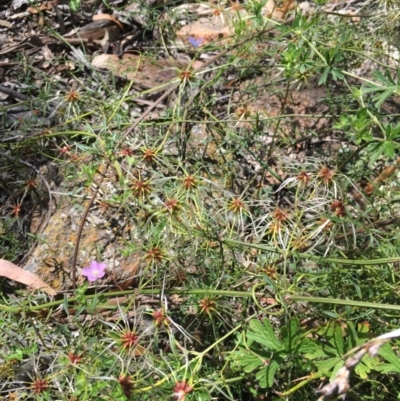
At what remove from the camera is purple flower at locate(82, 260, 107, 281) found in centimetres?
257

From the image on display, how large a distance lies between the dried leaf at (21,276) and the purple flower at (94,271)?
0.74 feet

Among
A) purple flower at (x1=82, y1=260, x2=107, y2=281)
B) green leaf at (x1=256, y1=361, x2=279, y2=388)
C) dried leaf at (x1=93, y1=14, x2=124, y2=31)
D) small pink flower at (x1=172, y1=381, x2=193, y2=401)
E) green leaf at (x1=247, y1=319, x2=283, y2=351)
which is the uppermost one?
dried leaf at (x1=93, y1=14, x2=124, y2=31)

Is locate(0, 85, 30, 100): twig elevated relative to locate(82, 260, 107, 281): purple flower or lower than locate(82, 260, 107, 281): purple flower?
elevated

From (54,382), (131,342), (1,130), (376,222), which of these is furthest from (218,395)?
(1,130)

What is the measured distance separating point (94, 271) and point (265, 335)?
0.88 m

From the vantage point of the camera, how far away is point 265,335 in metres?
2.06

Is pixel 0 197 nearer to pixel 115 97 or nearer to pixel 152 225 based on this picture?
pixel 115 97

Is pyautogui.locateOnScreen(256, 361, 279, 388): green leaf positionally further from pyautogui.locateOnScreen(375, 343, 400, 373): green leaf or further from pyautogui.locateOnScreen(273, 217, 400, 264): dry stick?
pyautogui.locateOnScreen(273, 217, 400, 264): dry stick

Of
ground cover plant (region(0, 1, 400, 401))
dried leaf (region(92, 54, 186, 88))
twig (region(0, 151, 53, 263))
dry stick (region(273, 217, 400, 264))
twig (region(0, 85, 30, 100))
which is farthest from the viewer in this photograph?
dried leaf (region(92, 54, 186, 88))

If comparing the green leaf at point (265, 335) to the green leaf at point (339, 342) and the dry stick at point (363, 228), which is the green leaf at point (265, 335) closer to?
the green leaf at point (339, 342)

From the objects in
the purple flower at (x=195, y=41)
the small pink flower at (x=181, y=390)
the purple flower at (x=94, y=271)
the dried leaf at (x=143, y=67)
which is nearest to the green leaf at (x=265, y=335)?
the small pink flower at (x=181, y=390)

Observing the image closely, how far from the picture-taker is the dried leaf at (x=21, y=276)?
8.79ft

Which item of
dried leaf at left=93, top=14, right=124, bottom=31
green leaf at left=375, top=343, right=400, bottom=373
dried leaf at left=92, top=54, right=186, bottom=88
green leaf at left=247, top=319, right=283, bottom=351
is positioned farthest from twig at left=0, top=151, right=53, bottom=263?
green leaf at left=375, top=343, right=400, bottom=373

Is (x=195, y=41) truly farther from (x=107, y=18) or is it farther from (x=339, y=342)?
(x=339, y=342)
